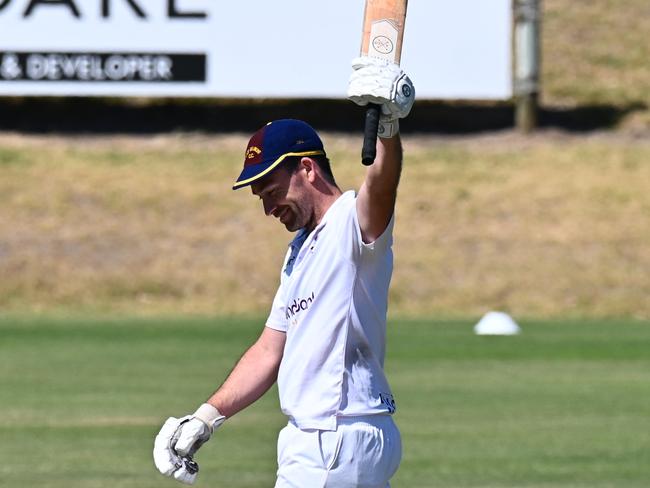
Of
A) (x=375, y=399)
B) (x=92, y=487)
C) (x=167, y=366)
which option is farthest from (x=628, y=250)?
(x=375, y=399)

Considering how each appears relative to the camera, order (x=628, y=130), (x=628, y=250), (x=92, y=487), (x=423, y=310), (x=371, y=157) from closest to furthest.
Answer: (x=371, y=157) < (x=92, y=487) < (x=423, y=310) < (x=628, y=250) < (x=628, y=130)

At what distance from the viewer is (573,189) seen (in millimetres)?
26797

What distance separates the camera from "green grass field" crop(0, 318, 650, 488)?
10164 mm

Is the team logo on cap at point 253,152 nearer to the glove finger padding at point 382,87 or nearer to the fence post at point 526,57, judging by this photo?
the glove finger padding at point 382,87

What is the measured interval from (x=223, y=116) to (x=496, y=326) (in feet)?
42.1

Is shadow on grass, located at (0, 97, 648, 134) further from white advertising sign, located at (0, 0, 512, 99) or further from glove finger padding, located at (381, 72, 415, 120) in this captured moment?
glove finger padding, located at (381, 72, 415, 120)

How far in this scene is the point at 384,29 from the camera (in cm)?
510

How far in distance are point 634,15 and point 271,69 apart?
1216cm

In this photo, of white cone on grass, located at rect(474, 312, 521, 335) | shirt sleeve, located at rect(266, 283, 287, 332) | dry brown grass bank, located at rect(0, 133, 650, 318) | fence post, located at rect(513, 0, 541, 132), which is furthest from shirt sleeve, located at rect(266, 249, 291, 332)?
fence post, located at rect(513, 0, 541, 132)

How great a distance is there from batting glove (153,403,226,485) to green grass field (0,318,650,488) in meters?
4.08

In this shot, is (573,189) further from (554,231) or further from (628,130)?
(628,130)

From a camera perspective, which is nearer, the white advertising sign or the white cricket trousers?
the white cricket trousers

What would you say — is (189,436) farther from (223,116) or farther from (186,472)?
(223,116)

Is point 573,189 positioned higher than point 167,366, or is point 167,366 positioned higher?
point 573,189
